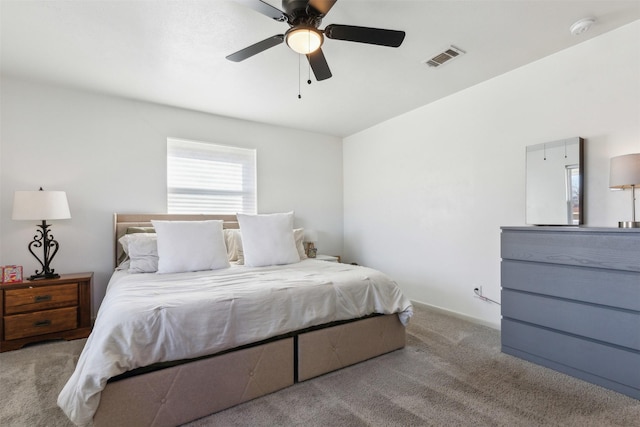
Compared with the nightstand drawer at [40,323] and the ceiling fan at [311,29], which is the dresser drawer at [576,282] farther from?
the nightstand drawer at [40,323]

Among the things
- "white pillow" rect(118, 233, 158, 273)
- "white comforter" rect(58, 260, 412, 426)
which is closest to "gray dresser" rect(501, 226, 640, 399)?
"white comforter" rect(58, 260, 412, 426)

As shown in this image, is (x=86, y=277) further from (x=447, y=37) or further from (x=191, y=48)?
(x=447, y=37)

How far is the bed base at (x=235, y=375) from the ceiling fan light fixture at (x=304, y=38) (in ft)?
5.99

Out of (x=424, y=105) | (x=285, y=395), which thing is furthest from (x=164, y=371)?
(x=424, y=105)

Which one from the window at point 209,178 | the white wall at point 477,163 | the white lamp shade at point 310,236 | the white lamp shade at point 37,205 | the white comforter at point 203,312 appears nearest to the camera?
the white comforter at point 203,312

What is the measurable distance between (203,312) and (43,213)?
211cm

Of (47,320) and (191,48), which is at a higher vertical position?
(191,48)

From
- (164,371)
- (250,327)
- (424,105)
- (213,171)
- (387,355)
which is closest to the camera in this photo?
(164,371)

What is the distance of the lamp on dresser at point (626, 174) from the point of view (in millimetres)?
1956

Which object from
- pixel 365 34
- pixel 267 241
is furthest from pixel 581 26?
pixel 267 241

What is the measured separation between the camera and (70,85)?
9.95 ft

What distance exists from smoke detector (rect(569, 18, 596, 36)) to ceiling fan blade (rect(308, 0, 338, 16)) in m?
1.80

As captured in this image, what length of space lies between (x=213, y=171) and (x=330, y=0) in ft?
9.25

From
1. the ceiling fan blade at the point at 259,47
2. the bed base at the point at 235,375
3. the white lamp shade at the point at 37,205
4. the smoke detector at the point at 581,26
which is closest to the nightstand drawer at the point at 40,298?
the white lamp shade at the point at 37,205
